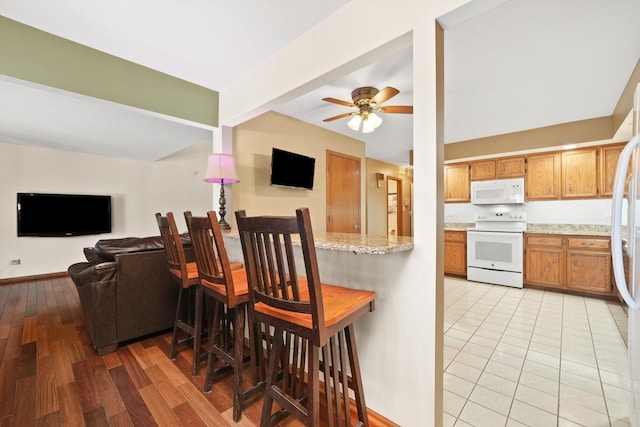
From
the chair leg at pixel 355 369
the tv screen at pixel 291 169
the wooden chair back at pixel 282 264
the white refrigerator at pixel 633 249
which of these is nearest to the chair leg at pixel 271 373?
the wooden chair back at pixel 282 264

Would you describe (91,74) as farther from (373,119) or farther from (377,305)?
(377,305)

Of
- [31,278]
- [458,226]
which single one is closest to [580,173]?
[458,226]

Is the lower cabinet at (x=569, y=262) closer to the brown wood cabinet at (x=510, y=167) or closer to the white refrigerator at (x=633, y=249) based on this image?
the brown wood cabinet at (x=510, y=167)

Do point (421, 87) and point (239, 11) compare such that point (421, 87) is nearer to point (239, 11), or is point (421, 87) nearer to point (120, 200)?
point (239, 11)

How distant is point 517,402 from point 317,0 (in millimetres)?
2788

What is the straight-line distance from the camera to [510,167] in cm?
432

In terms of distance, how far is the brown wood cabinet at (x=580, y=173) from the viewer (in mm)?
3719

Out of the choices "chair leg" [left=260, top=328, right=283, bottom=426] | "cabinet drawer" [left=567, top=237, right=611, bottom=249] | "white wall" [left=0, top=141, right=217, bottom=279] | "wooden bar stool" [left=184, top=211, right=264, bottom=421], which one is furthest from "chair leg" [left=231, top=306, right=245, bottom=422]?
"white wall" [left=0, top=141, right=217, bottom=279]

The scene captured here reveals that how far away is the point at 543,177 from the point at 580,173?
0.41 meters

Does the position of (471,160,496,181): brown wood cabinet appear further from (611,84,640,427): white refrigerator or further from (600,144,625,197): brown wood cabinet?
(611,84,640,427): white refrigerator

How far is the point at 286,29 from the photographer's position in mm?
1867

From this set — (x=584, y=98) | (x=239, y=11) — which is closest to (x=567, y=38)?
(x=584, y=98)

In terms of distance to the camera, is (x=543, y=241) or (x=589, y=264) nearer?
(x=589, y=264)

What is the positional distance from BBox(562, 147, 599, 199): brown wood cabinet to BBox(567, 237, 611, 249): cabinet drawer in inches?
25.7
